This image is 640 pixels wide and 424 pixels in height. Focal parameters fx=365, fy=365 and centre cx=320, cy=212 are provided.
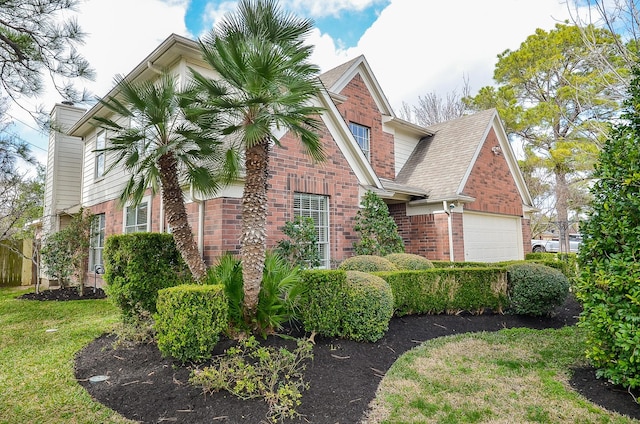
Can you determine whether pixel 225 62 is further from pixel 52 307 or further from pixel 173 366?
pixel 52 307

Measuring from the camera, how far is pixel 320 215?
30.9 ft

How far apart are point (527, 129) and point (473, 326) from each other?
58.9 feet

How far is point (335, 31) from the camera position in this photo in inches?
421

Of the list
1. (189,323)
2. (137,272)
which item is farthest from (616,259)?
(137,272)

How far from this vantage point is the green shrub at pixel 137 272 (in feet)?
20.0

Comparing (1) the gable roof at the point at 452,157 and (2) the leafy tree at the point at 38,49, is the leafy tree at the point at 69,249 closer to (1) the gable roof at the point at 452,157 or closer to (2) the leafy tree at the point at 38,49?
(2) the leafy tree at the point at 38,49

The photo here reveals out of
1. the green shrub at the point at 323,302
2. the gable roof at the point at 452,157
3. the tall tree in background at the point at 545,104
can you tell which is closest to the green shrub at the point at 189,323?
the green shrub at the point at 323,302

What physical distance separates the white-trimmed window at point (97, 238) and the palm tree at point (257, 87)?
9267mm

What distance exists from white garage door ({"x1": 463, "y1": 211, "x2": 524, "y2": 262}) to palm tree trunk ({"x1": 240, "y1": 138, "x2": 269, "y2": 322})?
924 cm

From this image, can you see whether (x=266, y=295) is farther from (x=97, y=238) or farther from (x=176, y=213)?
(x=97, y=238)

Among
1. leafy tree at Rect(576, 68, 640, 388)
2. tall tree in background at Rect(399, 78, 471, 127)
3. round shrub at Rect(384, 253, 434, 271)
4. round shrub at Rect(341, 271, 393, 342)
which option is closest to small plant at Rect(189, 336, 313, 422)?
round shrub at Rect(341, 271, 393, 342)

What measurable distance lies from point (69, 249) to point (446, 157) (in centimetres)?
1370

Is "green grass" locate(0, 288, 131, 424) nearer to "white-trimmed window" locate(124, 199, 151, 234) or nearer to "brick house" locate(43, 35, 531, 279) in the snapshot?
"white-trimmed window" locate(124, 199, 151, 234)

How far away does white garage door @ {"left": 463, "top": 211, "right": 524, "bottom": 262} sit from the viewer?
12898 mm
